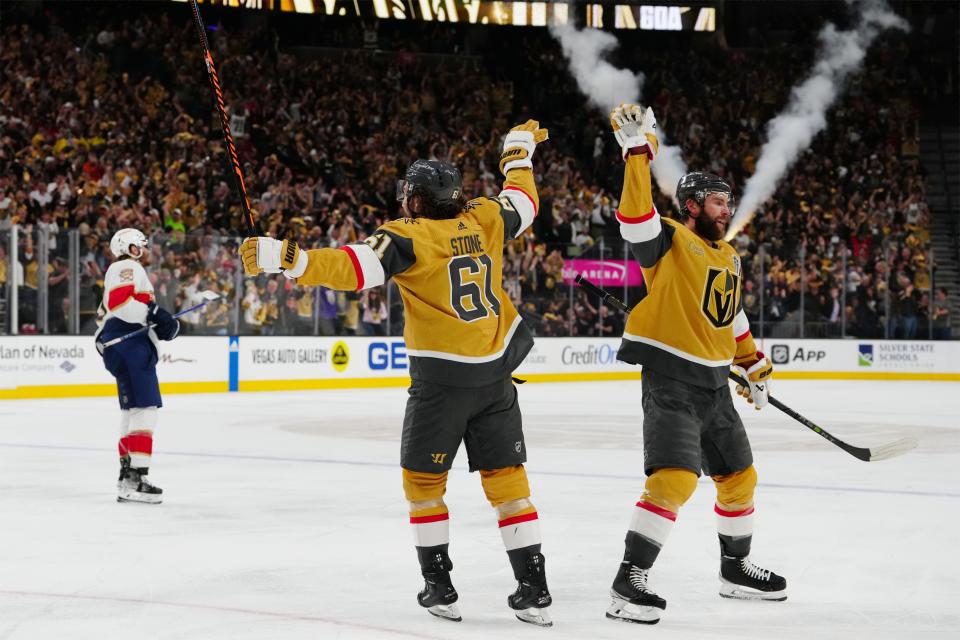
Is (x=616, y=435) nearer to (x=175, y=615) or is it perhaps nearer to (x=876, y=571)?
(x=876, y=571)

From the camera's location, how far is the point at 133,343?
732cm

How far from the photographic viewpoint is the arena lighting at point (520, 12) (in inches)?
934

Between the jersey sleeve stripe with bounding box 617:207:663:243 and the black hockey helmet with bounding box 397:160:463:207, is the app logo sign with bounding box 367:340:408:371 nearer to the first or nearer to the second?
the black hockey helmet with bounding box 397:160:463:207

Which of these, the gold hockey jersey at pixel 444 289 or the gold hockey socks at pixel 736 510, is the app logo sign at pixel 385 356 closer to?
the gold hockey socks at pixel 736 510

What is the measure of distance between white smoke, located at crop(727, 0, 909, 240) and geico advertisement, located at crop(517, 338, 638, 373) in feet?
16.3

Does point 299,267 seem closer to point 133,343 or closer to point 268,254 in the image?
point 268,254

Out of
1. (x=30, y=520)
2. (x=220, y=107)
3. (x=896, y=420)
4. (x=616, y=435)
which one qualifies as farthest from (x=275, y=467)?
(x=896, y=420)

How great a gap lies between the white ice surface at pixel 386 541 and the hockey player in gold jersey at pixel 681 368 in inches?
5.5

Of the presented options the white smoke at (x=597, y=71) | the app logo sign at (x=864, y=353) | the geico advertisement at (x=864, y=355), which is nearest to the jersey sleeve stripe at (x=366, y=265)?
the geico advertisement at (x=864, y=355)

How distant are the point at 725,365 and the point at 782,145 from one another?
72.1 ft

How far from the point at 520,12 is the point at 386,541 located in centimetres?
2123

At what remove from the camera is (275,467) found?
8531 millimetres

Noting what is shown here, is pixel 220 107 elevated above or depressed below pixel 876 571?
above

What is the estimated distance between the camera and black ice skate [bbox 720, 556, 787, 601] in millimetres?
4570
